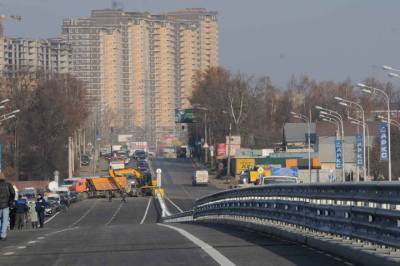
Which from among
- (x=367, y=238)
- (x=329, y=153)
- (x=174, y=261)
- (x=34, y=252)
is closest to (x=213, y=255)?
(x=174, y=261)

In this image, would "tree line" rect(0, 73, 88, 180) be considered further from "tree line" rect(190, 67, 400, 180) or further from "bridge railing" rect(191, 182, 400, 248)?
"bridge railing" rect(191, 182, 400, 248)

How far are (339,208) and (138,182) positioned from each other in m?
86.4

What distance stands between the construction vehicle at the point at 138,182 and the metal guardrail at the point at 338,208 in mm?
72117

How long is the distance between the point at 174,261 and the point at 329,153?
107835 millimetres

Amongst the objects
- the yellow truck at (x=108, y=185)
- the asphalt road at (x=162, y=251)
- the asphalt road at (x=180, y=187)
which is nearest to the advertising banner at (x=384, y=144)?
the asphalt road at (x=180, y=187)

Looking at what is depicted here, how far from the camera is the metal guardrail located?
15.1 meters

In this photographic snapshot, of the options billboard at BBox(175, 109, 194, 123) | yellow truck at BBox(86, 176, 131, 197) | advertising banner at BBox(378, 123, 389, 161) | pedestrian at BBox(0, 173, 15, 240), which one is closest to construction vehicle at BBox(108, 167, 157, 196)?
yellow truck at BBox(86, 176, 131, 197)

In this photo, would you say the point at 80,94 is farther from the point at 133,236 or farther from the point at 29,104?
the point at 133,236

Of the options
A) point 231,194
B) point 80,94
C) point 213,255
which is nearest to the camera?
point 213,255

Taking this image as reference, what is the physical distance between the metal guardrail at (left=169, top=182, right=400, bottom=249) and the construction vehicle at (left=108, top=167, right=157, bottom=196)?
237 feet

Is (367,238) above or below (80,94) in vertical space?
below

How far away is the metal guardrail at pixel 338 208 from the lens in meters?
15.1

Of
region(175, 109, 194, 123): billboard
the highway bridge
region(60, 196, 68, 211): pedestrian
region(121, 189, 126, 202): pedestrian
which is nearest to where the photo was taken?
the highway bridge

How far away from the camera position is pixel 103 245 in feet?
67.2
